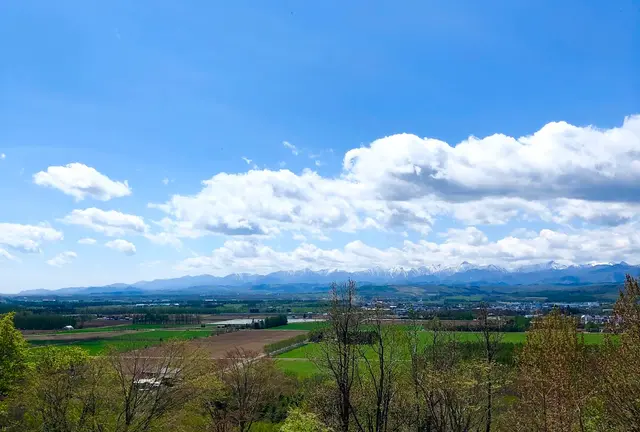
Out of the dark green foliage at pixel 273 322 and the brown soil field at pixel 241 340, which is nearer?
the brown soil field at pixel 241 340

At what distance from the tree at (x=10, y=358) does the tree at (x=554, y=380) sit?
3764 centimetres

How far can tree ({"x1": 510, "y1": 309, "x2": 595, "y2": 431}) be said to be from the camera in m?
23.6

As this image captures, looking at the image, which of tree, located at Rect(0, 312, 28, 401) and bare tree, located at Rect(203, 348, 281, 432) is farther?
bare tree, located at Rect(203, 348, 281, 432)

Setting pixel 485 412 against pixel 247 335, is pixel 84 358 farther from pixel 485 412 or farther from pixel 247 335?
pixel 247 335

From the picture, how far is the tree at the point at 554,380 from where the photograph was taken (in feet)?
77.6

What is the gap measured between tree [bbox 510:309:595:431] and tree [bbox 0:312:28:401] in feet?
124

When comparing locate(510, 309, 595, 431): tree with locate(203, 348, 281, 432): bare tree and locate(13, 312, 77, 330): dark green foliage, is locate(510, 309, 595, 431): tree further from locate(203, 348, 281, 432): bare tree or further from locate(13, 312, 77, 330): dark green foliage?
locate(13, 312, 77, 330): dark green foliage

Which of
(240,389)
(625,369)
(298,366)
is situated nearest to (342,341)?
(625,369)

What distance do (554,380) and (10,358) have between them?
1608 inches

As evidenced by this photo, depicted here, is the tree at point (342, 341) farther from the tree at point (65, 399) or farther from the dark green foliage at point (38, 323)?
the dark green foliage at point (38, 323)

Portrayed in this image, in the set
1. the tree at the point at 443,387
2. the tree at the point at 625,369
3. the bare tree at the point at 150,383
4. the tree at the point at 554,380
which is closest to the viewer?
the tree at the point at 625,369

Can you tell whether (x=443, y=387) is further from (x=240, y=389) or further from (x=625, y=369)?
(x=240, y=389)

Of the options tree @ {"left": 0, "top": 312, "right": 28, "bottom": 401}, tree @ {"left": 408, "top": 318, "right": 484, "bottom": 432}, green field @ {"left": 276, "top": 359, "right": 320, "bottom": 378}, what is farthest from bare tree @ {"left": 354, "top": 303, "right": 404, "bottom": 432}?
green field @ {"left": 276, "top": 359, "right": 320, "bottom": 378}

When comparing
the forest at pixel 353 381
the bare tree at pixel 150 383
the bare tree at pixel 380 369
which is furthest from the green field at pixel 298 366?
the bare tree at pixel 150 383
